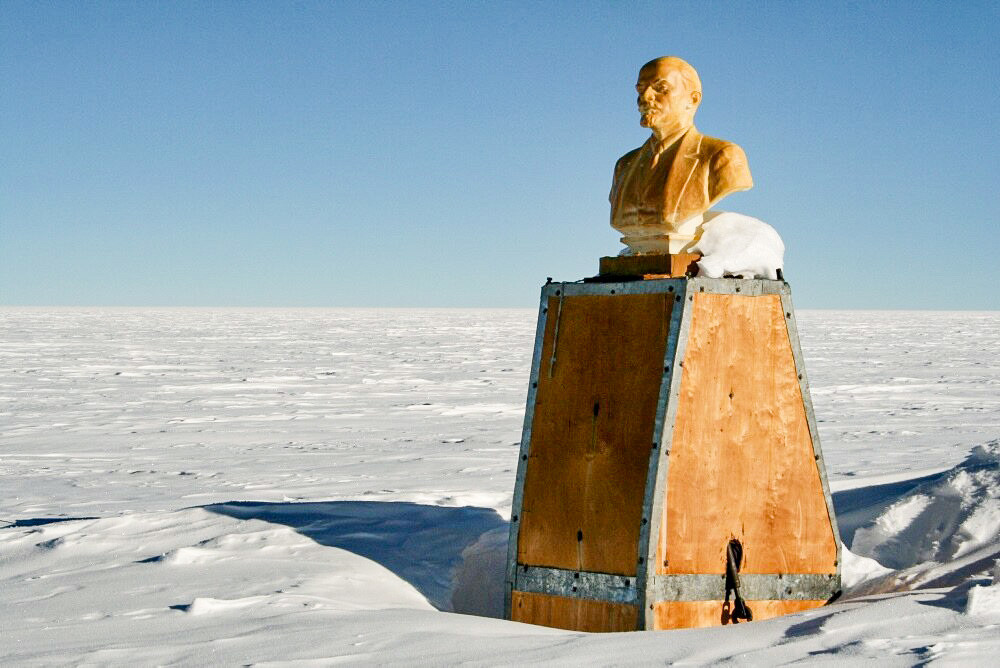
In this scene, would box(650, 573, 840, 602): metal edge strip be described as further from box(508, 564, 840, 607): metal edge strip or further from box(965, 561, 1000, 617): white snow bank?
box(965, 561, 1000, 617): white snow bank

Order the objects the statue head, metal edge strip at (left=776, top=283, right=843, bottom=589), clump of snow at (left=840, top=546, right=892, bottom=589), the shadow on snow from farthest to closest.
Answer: the shadow on snow
clump of snow at (left=840, top=546, right=892, bottom=589)
the statue head
metal edge strip at (left=776, top=283, right=843, bottom=589)

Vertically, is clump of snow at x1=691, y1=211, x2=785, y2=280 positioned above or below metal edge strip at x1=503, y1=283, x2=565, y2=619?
above

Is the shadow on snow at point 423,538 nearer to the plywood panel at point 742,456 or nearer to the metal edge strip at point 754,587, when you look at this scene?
the metal edge strip at point 754,587

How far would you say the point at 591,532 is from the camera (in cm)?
430

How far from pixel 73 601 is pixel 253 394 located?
1069 cm

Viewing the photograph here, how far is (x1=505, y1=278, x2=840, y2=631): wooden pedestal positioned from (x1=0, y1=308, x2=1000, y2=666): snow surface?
1.18ft

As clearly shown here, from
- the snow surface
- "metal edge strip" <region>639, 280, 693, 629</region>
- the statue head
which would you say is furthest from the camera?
the statue head

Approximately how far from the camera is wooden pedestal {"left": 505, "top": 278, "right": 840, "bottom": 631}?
415 cm

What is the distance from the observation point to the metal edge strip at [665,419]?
4105 millimetres

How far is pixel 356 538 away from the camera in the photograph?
5.50 meters

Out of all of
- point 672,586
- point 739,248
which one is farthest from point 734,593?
point 739,248

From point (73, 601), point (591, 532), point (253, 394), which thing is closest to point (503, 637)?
point (591, 532)

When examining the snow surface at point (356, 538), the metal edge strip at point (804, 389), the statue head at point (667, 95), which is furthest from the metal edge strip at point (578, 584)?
→ the statue head at point (667, 95)

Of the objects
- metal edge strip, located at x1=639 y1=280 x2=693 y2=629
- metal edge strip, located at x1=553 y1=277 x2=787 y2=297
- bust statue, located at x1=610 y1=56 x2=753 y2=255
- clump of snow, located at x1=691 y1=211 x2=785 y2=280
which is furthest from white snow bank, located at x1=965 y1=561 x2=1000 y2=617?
bust statue, located at x1=610 y1=56 x2=753 y2=255
